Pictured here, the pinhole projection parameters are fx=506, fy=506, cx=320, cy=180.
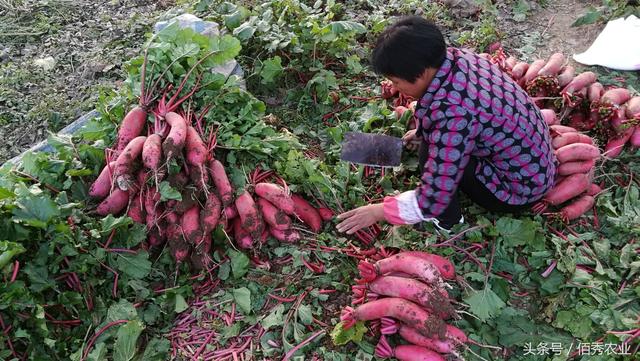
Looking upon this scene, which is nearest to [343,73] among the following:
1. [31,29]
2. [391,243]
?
[391,243]

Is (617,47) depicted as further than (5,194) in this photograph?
Yes

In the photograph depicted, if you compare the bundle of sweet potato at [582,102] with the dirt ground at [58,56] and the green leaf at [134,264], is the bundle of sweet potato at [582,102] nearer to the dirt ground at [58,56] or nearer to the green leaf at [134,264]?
the green leaf at [134,264]

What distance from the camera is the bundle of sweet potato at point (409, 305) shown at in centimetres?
269

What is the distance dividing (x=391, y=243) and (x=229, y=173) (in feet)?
3.94

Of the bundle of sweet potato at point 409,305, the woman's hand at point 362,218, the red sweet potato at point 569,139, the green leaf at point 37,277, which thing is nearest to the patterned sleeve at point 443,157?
the woman's hand at point 362,218

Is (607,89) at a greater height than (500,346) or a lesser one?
greater

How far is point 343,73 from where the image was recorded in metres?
4.75

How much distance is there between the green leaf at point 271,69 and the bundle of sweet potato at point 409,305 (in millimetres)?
2059

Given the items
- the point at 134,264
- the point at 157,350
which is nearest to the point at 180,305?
the point at 157,350

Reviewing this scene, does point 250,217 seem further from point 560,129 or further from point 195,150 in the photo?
point 560,129

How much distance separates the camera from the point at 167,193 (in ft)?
10.2

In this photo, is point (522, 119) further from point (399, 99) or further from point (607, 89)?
point (607, 89)

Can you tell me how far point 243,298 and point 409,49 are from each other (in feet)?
5.79

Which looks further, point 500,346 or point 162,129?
point 162,129
